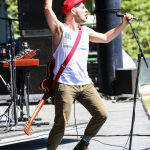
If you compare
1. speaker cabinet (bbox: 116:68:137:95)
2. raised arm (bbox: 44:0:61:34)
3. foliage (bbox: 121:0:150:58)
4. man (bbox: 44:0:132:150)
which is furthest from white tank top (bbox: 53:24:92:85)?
foliage (bbox: 121:0:150:58)

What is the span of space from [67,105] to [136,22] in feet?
81.0

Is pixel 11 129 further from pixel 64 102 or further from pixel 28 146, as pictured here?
pixel 64 102

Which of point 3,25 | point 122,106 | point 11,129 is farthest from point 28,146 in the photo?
point 3,25

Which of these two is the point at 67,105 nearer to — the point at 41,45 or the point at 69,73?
the point at 69,73

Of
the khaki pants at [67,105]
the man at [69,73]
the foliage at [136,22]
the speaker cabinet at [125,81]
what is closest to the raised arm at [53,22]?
the man at [69,73]

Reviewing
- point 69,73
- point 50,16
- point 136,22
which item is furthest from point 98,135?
point 136,22

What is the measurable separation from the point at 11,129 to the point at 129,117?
3273mm

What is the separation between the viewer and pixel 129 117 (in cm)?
780

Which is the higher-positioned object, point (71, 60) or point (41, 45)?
point (71, 60)

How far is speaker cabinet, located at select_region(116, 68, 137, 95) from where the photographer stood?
11502 mm

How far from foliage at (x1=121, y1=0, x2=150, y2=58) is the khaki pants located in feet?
78.0

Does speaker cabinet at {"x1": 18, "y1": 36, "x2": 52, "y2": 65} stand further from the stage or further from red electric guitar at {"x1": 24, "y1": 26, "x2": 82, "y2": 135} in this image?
red electric guitar at {"x1": 24, "y1": 26, "x2": 82, "y2": 135}

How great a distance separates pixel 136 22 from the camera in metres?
27.8

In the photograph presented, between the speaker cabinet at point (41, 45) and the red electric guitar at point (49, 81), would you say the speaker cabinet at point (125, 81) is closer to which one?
the speaker cabinet at point (41, 45)
